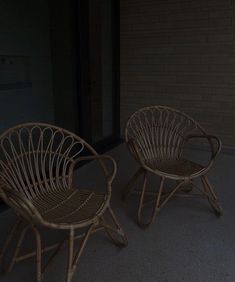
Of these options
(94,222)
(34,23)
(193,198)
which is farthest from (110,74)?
(94,222)

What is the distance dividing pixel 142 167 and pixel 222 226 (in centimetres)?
65

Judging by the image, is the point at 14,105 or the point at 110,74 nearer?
the point at 14,105

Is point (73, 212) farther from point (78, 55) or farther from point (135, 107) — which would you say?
point (135, 107)

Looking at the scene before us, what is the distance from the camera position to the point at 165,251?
6.16 ft

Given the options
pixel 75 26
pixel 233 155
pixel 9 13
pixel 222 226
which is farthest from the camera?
pixel 233 155

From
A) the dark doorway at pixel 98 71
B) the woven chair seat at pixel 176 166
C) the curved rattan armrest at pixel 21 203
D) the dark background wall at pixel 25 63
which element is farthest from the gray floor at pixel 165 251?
the dark doorway at pixel 98 71

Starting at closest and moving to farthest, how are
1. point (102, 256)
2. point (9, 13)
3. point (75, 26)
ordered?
point (102, 256) < point (9, 13) < point (75, 26)

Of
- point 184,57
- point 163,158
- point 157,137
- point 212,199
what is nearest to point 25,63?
point 157,137

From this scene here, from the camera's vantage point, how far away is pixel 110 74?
3955 millimetres

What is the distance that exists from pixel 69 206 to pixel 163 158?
1051 mm

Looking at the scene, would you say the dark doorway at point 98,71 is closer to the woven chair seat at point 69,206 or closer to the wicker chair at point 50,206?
the wicker chair at point 50,206

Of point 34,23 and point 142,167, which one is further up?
point 34,23

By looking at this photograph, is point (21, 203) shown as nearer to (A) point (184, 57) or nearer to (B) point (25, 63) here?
(B) point (25, 63)

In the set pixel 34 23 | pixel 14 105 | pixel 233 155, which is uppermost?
pixel 34 23
